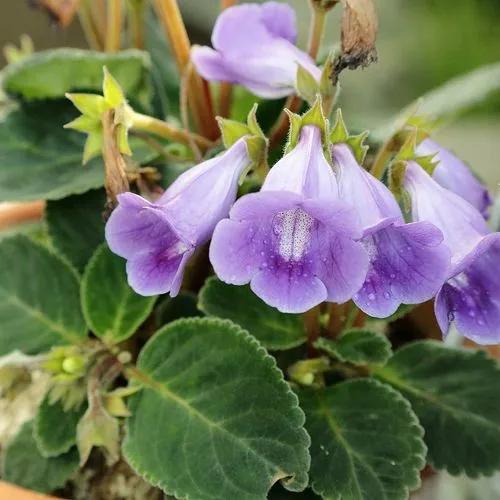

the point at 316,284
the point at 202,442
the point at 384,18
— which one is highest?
the point at 316,284

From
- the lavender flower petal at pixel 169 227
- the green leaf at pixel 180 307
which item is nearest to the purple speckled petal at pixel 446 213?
the lavender flower petal at pixel 169 227

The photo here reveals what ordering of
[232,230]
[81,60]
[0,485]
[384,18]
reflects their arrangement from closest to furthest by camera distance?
1. [232,230]
2. [0,485]
3. [81,60]
4. [384,18]

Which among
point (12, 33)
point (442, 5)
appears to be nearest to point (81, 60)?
point (12, 33)

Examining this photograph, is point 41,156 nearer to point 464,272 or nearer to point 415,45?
point 464,272

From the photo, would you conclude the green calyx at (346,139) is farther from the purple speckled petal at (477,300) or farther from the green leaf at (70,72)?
the green leaf at (70,72)

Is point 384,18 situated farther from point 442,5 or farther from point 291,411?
point 291,411

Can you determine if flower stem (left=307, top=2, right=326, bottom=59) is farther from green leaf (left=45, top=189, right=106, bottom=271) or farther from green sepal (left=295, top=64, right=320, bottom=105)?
green leaf (left=45, top=189, right=106, bottom=271)

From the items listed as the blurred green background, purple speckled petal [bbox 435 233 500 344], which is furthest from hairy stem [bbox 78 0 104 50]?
the blurred green background
